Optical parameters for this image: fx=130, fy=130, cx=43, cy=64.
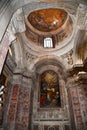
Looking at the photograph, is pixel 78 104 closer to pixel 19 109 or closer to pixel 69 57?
pixel 19 109

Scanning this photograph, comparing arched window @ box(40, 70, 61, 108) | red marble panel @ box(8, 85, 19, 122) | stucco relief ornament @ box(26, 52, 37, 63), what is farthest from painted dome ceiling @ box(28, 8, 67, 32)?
red marble panel @ box(8, 85, 19, 122)

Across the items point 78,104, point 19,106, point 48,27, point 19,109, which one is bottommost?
point 19,109

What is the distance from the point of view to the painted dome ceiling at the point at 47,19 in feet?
40.8

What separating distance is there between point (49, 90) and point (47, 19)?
701 centimetres

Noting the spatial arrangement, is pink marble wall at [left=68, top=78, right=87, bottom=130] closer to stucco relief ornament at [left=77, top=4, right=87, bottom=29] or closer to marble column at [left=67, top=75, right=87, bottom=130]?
marble column at [left=67, top=75, right=87, bottom=130]

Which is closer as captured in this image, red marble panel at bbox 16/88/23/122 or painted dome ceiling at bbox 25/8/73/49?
red marble panel at bbox 16/88/23/122

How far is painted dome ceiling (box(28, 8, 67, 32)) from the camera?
489 inches

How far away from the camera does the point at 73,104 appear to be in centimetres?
920

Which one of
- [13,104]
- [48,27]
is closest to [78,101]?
[13,104]

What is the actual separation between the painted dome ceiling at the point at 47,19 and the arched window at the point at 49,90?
467 centimetres

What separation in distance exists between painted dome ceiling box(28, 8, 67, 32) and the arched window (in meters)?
4.67

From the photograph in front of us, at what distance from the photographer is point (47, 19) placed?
42.9ft

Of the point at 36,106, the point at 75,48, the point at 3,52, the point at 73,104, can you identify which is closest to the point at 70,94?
the point at 73,104

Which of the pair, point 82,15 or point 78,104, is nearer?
point 82,15
